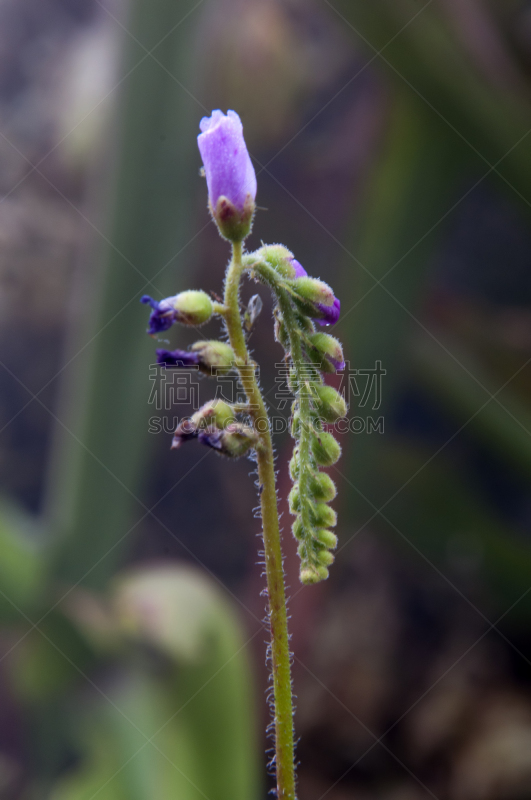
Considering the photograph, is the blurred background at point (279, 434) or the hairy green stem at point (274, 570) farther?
the blurred background at point (279, 434)

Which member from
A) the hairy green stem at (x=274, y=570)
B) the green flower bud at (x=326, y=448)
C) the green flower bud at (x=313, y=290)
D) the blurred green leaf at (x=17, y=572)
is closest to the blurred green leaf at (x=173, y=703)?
the blurred green leaf at (x=17, y=572)

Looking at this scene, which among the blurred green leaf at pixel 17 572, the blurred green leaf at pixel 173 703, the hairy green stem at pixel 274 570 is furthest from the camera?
the blurred green leaf at pixel 17 572

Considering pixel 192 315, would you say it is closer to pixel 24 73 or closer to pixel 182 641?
pixel 182 641

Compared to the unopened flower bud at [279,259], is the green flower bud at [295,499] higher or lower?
lower

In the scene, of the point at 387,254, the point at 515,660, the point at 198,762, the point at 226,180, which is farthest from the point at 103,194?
the point at 515,660

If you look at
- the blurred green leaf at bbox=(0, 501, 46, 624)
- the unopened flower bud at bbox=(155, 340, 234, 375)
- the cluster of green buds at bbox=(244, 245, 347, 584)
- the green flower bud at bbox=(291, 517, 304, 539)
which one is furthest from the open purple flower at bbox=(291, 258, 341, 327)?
the blurred green leaf at bbox=(0, 501, 46, 624)

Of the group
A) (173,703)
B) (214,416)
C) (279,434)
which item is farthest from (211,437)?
(279,434)

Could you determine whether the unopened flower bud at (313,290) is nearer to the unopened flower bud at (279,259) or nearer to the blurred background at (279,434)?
the unopened flower bud at (279,259)
